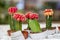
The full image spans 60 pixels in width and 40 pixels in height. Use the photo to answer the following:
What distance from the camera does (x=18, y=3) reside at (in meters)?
3.57

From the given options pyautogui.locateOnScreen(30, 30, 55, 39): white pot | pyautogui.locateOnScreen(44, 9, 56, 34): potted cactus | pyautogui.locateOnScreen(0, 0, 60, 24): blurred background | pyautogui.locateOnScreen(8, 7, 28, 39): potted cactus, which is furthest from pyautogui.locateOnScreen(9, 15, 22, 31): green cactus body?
pyautogui.locateOnScreen(0, 0, 60, 24): blurred background

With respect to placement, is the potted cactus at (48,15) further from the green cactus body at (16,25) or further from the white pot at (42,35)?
the green cactus body at (16,25)

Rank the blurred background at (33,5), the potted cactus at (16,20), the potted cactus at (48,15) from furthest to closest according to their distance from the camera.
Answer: the blurred background at (33,5), the potted cactus at (48,15), the potted cactus at (16,20)

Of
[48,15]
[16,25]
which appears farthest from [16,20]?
[48,15]

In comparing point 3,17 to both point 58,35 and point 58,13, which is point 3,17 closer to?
point 58,13

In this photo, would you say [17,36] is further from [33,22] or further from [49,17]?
[49,17]

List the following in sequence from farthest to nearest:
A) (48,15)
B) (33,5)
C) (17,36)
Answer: (33,5) → (48,15) → (17,36)

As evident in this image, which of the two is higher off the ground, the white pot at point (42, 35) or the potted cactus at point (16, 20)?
the potted cactus at point (16, 20)

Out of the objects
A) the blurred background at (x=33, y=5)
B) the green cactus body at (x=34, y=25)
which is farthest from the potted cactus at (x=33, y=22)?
the blurred background at (x=33, y=5)

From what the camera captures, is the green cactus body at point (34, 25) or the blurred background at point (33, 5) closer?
the green cactus body at point (34, 25)

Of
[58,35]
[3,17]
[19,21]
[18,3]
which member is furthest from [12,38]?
[18,3]

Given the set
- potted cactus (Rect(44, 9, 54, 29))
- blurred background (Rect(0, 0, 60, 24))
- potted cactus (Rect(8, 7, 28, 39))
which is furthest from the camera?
blurred background (Rect(0, 0, 60, 24))

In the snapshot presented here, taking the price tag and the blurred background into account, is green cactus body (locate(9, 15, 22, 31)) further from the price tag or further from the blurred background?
the blurred background

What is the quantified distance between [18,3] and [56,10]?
76 centimetres
